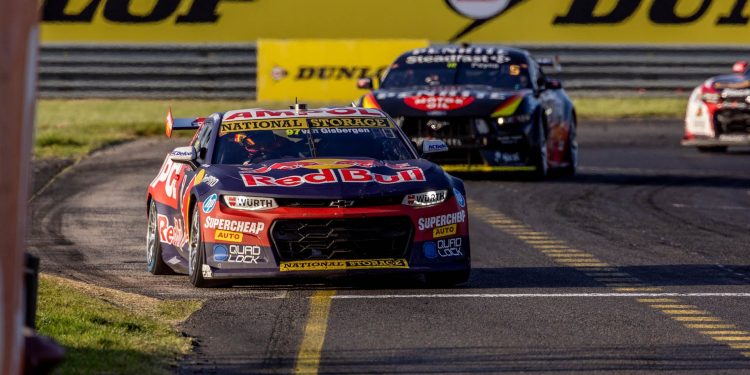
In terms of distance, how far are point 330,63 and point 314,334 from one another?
2027cm

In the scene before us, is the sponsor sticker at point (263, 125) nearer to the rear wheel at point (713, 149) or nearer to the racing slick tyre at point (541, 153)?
the racing slick tyre at point (541, 153)

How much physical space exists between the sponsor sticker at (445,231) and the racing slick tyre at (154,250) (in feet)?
7.61

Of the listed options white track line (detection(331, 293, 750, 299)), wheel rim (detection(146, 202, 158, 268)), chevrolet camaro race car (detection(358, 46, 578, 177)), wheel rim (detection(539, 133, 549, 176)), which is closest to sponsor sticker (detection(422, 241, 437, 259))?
white track line (detection(331, 293, 750, 299))

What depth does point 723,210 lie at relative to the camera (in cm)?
1767

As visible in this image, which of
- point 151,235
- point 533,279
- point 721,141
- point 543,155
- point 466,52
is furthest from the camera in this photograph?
point 721,141

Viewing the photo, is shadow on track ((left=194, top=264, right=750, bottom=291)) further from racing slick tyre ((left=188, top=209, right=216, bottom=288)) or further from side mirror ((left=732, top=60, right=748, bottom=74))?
side mirror ((left=732, top=60, right=748, bottom=74))

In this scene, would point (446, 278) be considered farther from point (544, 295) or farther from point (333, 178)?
point (333, 178)

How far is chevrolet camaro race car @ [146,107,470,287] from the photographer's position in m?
10.9

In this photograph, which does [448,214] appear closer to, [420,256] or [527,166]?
[420,256]

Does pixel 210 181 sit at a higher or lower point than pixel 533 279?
higher

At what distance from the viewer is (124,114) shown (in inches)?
1175

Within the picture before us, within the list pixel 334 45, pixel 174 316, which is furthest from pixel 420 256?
pixel 334 45

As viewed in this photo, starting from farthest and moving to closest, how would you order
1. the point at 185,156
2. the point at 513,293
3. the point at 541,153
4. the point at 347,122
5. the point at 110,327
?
the point at 541,153, the point at 347,122, the point at 185,156, the point at 513,293, the point at 110,327

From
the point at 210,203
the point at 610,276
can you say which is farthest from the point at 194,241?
the point at 610,276
